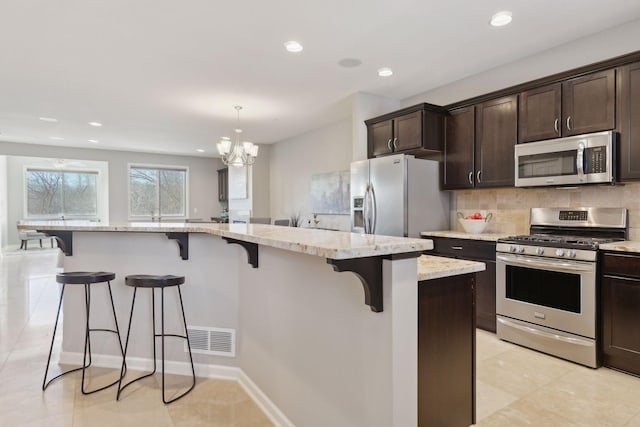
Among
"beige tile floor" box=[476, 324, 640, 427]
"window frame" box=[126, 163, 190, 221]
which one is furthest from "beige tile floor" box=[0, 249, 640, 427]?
"window frame" box=[126, 163, 190, 221]

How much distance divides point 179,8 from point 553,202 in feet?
11.8

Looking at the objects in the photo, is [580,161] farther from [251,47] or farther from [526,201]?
[251,47]

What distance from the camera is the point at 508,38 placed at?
10.3 ft

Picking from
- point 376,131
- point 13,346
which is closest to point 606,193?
point 376,131

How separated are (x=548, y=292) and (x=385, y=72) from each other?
2640 millimetres

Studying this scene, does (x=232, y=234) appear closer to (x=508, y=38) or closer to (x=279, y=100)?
(x=508, y=38)

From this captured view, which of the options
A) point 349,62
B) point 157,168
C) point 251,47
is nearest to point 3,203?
point 157,168

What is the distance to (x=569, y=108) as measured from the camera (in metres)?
3.02

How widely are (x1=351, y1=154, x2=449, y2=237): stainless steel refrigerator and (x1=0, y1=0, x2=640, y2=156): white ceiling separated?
1.01 metres

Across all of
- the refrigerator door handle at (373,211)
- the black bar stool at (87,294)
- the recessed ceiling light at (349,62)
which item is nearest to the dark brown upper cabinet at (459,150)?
the refrigerator door handle at (373,211)

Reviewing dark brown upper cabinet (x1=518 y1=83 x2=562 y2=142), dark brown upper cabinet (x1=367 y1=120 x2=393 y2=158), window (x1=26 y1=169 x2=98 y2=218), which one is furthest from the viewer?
window (x1=26 y1=169 x2=98 y2=218)

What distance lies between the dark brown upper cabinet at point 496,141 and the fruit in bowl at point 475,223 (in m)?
0.37

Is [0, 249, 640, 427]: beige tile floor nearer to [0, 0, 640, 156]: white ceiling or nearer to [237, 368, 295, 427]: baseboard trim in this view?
[237, 368, 295, 427]: baseboard trim

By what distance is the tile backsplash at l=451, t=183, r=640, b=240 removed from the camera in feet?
9.57
